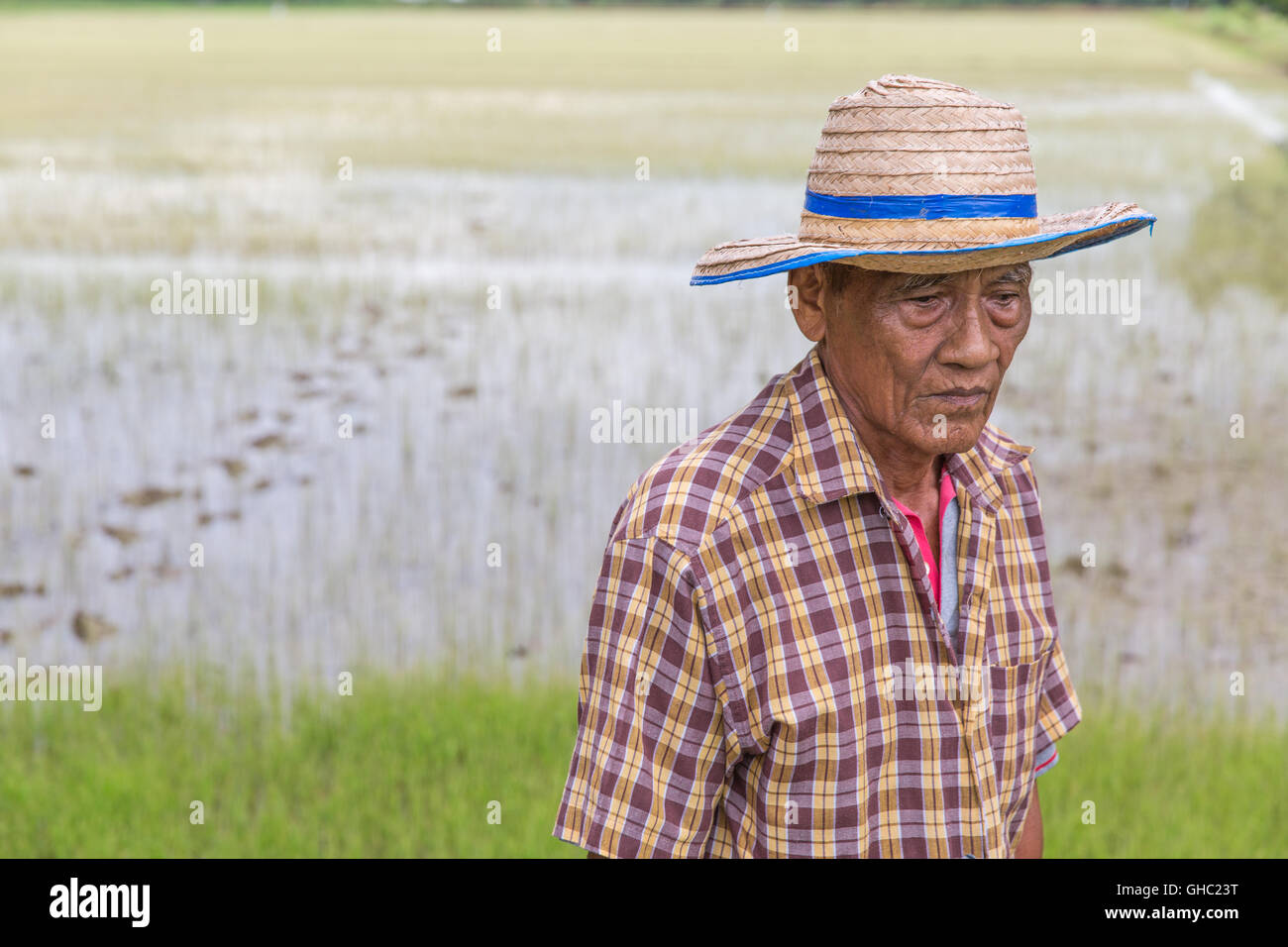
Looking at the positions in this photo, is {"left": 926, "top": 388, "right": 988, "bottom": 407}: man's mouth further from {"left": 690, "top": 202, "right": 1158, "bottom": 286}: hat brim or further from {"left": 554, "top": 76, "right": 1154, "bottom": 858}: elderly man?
{"left": 690, "top": 202, "right": 1158, "bottom": 286}: hat brim

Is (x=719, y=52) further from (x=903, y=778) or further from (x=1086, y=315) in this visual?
(x=903, y=778)

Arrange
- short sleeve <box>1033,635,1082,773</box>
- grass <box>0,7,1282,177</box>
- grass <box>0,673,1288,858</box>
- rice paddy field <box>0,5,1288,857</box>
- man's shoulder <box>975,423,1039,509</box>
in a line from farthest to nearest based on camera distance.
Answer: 1. grass <box>0,7,1282,177</box>
2. rice paddy field <box>0,5,1288,857</box>
3. grass <box>0,673,1288,858</box>
4. short sleeve <box>1033,635,1082,773</box>
5. man's shoulder <box>975,423,1039,509</box>

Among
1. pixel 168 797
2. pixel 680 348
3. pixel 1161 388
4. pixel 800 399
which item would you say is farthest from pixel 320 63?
pixel 800 399

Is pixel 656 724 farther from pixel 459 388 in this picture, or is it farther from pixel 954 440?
pixel 459 388

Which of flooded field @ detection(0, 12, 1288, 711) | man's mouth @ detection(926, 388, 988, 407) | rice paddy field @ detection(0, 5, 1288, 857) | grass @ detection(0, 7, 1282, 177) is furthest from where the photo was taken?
grass @ detection(0, 7, 1282, 177)

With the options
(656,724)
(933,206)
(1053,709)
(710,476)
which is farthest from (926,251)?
(1053,709)

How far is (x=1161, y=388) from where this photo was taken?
279 inches

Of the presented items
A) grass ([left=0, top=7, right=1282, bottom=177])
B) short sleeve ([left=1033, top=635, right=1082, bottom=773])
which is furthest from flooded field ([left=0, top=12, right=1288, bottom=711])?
short sleeve ([left=1033, top=635, right=1082, bottom=773])

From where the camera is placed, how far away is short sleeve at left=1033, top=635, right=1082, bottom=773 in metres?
2.20

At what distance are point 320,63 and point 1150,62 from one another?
30.2ft

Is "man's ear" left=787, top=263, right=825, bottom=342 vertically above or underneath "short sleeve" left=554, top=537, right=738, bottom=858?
above

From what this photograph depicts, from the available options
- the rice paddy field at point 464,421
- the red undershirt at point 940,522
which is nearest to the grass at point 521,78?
the rice paddy field at point 464,421

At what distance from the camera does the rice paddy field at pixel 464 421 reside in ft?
13.3

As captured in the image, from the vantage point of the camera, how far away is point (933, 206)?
1.77 metres
